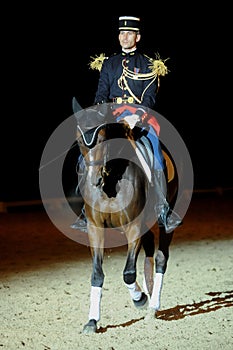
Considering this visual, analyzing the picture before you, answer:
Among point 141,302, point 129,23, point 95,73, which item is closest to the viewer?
point 141,302

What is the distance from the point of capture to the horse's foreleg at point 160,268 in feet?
22.8

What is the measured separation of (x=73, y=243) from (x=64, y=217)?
320 centimetres

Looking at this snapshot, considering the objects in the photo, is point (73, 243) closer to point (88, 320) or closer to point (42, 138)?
point (88, 320)

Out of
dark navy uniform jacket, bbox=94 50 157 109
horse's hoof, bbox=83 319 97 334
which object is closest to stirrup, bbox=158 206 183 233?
dark navy uniform jacket, bbox=94 50 157 109

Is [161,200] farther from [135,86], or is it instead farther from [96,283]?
[135,86]

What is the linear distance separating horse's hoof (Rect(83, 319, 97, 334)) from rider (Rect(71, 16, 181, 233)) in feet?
3.33

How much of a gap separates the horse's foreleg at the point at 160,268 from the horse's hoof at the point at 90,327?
33.6 inches

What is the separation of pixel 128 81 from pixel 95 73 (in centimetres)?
1936

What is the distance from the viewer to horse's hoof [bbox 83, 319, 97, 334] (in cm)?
611

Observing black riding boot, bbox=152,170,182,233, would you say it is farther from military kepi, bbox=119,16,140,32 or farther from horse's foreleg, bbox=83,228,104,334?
military kepi, bbox=119,16,140,32

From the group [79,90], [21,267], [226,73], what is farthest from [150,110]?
[226,73]

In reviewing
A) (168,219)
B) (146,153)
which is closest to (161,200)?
(168,219)

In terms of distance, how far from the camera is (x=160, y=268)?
728 cm

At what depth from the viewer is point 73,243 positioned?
12086 millimetres
